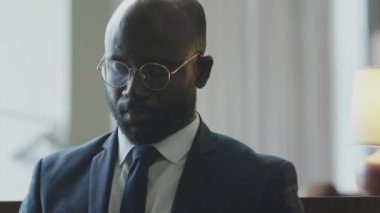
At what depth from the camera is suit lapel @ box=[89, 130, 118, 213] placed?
0.91m

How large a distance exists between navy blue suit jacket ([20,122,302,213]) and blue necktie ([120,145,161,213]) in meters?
0.03

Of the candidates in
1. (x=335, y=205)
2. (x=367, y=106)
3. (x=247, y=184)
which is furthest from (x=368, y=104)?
(x=247, y=184)

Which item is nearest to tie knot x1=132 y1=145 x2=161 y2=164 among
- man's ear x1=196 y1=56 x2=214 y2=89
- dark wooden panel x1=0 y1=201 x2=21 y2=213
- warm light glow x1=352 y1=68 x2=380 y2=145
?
man's ear x1=196 y1=56 x2=214 y2=89

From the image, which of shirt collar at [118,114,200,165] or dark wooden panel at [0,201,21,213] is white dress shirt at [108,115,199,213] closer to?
shirt collar at [118,114,200,165]

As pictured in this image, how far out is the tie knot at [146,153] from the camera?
0.92 metres

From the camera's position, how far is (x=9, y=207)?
1061mm

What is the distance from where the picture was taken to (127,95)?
0.87 m

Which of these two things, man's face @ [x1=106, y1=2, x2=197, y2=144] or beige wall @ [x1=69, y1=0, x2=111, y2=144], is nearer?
man's face @ [x1=106, y1=2, x2=197, y2=144]

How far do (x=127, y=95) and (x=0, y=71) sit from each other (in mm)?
1470

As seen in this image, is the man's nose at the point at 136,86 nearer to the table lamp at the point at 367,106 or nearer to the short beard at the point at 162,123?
the short beard at the point at 162,123

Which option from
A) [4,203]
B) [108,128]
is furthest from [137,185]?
[108,128]

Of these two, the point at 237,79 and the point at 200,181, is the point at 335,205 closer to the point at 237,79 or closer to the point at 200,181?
the point at 200,181

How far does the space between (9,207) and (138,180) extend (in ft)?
0.90

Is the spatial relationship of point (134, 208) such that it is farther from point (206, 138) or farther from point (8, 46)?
point (8, 46)
